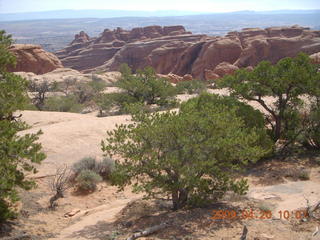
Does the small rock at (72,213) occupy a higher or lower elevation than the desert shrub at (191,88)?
lower

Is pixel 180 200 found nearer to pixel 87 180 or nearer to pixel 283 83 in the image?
pixel 87 180

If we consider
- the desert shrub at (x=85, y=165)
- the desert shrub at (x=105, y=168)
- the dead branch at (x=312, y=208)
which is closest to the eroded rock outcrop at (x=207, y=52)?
the desert shrub at (x=105, y=168)

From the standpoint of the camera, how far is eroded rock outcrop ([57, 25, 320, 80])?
2047 inches

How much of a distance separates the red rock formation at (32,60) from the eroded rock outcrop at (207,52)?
1744cm

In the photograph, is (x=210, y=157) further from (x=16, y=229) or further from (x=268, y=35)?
(x=268, y=35)

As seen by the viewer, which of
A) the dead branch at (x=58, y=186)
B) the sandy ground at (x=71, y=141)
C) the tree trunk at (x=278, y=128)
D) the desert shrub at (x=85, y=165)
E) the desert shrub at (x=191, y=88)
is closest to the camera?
the dead branch at (x=58, y=186)

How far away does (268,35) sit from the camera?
212 ft

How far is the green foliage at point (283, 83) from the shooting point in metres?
12.9

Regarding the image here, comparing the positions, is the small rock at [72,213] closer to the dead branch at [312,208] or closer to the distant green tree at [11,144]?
the distant green tree at [11,144]

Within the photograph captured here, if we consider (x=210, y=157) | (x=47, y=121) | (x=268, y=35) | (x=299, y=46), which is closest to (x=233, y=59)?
(x=299, y=46)

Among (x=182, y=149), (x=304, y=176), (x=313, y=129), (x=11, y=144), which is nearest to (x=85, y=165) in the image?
(x=11, y=144)

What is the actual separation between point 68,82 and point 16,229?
30448mm

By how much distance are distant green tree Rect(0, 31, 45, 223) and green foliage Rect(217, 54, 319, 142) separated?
323 inches

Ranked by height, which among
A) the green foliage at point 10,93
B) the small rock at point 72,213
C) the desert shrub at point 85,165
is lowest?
the small rock at point 72,213
